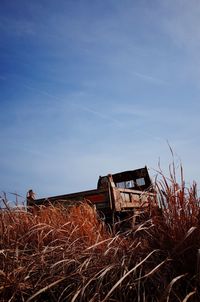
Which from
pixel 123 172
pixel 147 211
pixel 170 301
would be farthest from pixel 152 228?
pixel 123 172

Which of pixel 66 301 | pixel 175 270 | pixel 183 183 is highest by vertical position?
pixel 183 183

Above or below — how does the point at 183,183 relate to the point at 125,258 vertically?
above

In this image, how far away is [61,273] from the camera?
110 inches

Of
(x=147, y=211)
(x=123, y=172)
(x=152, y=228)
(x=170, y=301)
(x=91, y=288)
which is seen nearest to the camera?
(x=170, y=301)

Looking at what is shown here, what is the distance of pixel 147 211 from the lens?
3.25 metres

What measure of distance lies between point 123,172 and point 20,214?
23.1 ft

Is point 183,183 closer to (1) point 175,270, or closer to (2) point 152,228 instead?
(2) point 152,228

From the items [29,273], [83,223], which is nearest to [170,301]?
[29,273]

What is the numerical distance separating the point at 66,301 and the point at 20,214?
2.46m

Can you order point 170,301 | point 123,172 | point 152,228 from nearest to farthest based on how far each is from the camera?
point 170,301, point 152,228, point 123,172

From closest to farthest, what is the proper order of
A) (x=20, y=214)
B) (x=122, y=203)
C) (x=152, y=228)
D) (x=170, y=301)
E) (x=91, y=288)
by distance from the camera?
1. (x=170, y=301)
2. (x=91, y=288)
3. (x=152, y=228)
4. (x=20, y=214)
5. (x=122, y=203)

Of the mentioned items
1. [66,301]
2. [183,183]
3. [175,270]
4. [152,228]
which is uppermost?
[183,183]

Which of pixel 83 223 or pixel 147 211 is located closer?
pixel 147 211

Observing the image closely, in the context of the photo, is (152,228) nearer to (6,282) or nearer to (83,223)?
(6,282)
